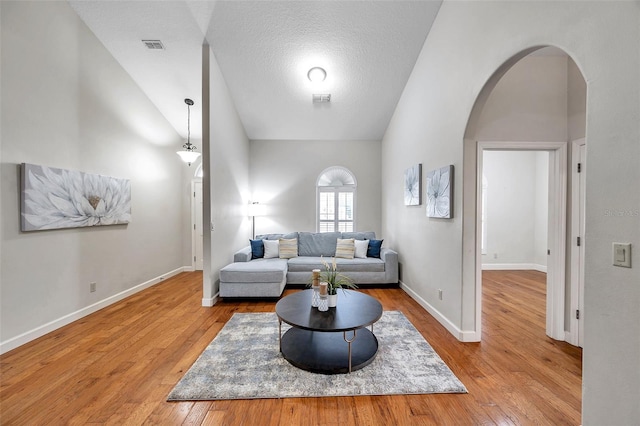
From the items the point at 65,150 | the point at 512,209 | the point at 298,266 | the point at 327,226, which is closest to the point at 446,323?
the point at 298,266

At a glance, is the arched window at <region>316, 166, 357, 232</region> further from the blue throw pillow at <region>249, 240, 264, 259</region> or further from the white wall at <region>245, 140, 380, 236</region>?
the blue throw pillow at <region>249, 240, 264, 259</region>

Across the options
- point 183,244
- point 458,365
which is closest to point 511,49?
point 458,365

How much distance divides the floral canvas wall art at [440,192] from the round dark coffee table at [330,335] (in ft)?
4.30

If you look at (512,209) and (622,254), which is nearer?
(622,254)

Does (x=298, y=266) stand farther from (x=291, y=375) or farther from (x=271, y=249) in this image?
(x=291, y=375)

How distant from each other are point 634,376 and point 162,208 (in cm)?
577

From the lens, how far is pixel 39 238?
2594 millimetres

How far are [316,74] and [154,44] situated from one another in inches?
89.5

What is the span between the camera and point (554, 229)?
8.18ft

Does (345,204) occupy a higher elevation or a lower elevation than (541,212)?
higher

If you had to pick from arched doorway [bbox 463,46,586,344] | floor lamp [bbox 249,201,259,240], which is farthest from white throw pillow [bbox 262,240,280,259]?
arched doorway [bbox 463,46,586,344]

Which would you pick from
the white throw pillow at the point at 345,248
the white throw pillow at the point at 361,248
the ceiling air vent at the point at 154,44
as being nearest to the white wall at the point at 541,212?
the white throw pillow at the point at 361,248

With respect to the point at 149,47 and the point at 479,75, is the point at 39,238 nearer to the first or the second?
the point at 149,47

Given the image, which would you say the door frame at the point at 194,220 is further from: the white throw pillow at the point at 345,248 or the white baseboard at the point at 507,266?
the white baseboard at the point at 507,266
